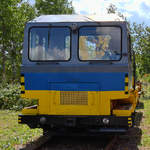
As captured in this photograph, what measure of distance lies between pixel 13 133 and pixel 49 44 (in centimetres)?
348

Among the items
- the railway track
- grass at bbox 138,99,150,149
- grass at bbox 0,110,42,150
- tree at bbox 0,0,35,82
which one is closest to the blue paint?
the railway track

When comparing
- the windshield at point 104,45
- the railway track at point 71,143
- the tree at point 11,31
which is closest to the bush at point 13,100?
the railway track at point 71,143

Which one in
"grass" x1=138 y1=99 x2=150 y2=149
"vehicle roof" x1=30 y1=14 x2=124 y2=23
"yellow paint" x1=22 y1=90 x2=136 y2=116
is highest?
"vehicle roof" x1=30 y1=14 x2=124 y2=23

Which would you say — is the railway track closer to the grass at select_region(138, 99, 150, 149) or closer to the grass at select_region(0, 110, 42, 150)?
the grass at select_region(0, 110, 42, 150)

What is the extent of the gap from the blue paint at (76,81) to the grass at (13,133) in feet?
5.06

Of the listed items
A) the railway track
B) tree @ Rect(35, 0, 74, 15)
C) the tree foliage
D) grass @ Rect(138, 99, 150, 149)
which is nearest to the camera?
the railway track

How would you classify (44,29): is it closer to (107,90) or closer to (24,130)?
(107,90)

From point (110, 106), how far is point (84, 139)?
76.0 inches

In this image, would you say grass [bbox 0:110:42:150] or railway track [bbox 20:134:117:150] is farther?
grass [bbox 0:110:42:150]

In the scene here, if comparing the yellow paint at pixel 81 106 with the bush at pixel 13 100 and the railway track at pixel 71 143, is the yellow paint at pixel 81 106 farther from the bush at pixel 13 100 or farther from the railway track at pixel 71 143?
the bush at pixel 13 100

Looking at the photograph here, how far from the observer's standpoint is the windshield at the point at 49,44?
7691 millimetres

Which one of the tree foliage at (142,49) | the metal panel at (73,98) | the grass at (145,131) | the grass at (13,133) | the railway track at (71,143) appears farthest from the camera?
the tree foliage at (142,49)

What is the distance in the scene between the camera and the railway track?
7.85 meters

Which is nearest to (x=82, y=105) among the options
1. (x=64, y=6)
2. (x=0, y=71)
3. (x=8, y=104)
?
(x=8, y=104)
